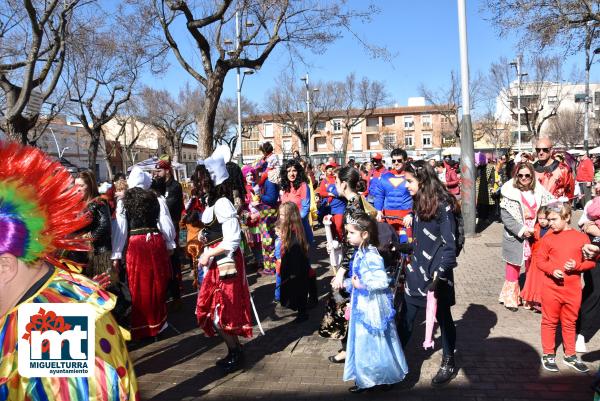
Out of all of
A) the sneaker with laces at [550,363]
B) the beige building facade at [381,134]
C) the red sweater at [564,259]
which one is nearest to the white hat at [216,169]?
the red sweater at [564,259]

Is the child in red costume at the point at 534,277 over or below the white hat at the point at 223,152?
below

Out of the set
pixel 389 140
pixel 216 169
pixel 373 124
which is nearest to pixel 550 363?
pixel 216 169

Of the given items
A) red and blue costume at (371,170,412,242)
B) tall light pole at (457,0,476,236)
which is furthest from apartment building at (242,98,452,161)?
red and blue costume at (371,170,412,242)

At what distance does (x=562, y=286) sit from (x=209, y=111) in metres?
9.24

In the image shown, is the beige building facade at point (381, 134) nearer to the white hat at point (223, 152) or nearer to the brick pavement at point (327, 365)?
the brick pavement at point (327, 365)

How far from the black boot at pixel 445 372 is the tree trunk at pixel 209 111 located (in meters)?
8.74

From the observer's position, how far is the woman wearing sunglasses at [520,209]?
5.70m

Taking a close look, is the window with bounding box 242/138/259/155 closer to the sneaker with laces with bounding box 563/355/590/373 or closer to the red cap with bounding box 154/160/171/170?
the red cap with bounding box 154/160/171/170

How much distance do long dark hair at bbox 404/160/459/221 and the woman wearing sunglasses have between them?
2.00 m

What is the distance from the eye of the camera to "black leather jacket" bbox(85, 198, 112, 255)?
478 cm

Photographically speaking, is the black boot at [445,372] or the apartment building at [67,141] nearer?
the black boot at [445,372]

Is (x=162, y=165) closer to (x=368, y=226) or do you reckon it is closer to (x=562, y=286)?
(x=368, y=226)

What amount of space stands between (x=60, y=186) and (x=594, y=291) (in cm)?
465

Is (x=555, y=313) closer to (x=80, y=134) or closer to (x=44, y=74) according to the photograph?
(x=44, y=74)
